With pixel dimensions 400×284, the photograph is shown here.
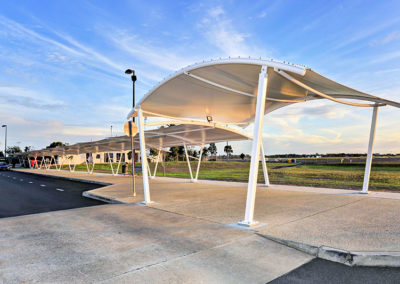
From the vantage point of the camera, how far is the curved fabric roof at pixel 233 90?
6.69 meters

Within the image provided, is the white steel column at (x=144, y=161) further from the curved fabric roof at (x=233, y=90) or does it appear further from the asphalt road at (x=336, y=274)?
the asphalt road at (x=336, y=274)

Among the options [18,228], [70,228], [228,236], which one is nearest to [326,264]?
[228,236]

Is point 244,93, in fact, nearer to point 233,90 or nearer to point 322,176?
point 233,90

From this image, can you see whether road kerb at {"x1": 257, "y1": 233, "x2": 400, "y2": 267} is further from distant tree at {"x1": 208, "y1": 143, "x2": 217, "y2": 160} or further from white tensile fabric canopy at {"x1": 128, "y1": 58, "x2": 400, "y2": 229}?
distant tree at {"x1": 208, "y1": 143, "x2": 217, "y2": 160}

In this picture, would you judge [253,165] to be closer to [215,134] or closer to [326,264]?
[326,264]

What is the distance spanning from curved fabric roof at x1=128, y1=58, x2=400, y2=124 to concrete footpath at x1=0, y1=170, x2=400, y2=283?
335 cm

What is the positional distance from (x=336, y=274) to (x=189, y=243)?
242 cm

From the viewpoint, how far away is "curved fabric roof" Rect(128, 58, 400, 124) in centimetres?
669

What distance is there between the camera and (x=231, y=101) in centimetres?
1023

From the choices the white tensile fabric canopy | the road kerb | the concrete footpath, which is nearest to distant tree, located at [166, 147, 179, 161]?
the white tensile fabric canopy

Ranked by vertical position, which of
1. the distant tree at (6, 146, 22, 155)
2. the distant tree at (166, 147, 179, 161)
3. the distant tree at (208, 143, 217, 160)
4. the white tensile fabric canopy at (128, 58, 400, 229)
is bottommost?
the distant tree at (6, 146, 22, 155)

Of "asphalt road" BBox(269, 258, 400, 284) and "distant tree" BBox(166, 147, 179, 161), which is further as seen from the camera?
"distant tree" BBox(166, 147, 179, 161)

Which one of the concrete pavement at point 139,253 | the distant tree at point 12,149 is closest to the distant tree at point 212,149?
the distant tree at point 12,149

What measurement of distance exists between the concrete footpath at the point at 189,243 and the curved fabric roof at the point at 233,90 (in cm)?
335
